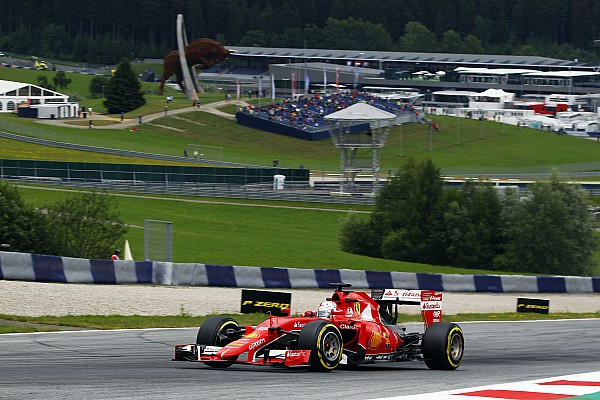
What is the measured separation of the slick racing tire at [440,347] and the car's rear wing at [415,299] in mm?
679

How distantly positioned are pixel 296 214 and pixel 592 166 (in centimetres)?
4476

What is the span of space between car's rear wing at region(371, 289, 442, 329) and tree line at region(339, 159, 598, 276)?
134 ft

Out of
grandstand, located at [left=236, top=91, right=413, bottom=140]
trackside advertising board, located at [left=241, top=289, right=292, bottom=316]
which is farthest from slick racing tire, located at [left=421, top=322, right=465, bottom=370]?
grandstand, located at [left=236, top=91, right=413, bottom=140]

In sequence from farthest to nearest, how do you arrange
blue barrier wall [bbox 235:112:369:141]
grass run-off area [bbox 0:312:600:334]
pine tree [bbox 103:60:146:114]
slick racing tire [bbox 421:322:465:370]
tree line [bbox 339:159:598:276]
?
pine tree [bbox 103:60:146:114] → blue barrier wall [bbox 235:112:369:141] → tree line [bbox 339:159:598:276] → grass run-off area [bbox 0:312:600:334] → slick racing tire [bbox 421:322:465:370]

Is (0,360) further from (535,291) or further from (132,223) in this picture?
(132,223)

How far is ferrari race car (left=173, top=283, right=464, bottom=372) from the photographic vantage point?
1623cm

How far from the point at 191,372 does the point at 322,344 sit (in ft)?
6.82

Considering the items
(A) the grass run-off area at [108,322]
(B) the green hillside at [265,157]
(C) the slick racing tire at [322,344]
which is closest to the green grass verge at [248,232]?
(B) the green hillside at [265,157]

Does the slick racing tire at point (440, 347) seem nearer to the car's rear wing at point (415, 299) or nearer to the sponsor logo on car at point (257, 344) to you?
the car's rear wing at point (415, 299)

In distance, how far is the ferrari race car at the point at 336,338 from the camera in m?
16.2

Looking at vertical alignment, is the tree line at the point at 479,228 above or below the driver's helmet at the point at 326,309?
below

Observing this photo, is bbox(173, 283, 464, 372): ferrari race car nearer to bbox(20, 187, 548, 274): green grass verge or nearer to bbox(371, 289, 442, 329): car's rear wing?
bbox(371, 289, 442, 329): car's rear wing

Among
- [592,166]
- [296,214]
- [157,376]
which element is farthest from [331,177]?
[157,376]

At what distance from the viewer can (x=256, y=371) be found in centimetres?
1650
